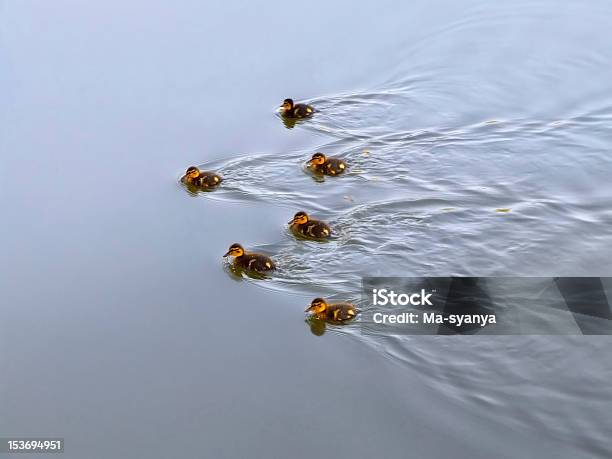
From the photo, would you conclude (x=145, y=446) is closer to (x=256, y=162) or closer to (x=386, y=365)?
(x=386, y=365)

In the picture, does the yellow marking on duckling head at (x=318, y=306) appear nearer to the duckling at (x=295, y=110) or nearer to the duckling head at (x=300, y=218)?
the duckling head at (x=300, y=218)

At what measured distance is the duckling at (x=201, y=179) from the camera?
6.84 meters

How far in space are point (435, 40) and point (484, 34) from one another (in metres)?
0.41

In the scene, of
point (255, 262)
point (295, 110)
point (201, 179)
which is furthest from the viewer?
point (295, 110)

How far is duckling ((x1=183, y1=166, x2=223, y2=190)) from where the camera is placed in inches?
269

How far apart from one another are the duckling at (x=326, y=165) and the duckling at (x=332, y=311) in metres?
1.53

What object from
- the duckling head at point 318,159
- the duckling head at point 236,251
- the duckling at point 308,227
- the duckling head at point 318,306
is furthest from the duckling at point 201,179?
the duckling head at point 318,306

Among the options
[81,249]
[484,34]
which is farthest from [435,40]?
[81,249]

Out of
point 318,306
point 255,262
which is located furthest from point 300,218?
point 318,306

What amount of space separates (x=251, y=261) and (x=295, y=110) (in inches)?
78.6

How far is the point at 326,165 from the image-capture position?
22.5ft

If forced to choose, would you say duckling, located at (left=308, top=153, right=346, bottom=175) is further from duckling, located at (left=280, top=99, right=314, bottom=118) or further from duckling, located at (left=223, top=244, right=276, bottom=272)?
duckling, located at (left=223, top=244, right=276, bottom=272)

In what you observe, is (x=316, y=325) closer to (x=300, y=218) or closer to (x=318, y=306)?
(x=318, y=306)

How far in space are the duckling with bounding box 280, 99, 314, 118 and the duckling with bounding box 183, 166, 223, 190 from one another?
998 millimetres
